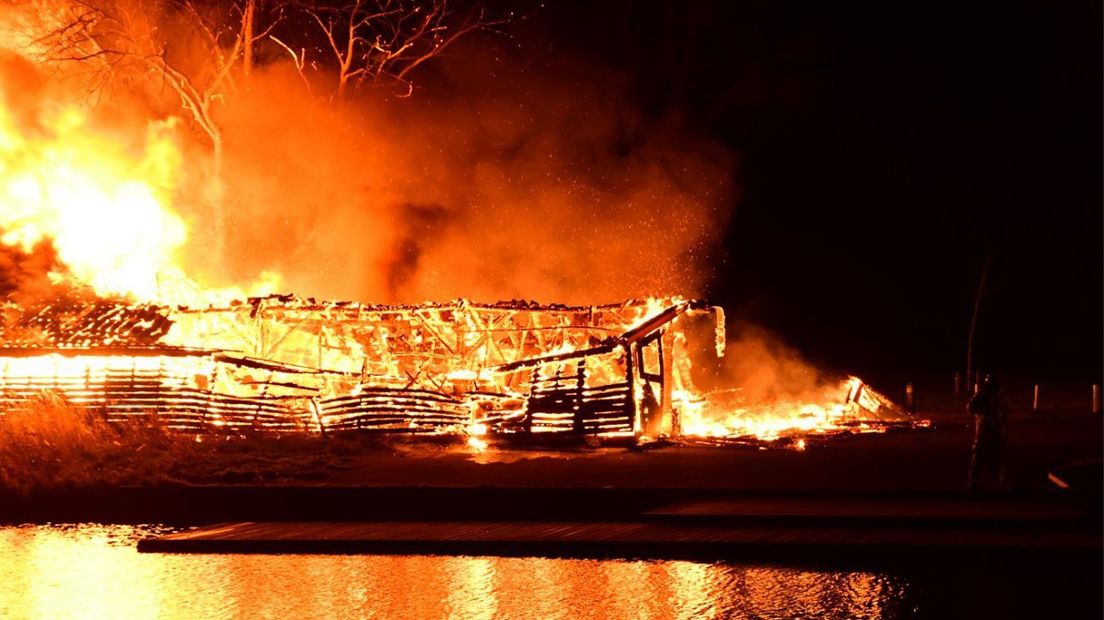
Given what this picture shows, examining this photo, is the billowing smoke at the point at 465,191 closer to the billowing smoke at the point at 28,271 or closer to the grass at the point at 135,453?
the billowing smoke at the point at 28,271

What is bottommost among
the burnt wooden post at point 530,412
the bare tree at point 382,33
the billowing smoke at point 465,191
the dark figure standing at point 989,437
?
the dark figure standing at point 989,437

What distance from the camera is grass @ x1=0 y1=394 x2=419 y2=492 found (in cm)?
1491

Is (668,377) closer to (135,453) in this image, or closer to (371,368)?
(371,368)

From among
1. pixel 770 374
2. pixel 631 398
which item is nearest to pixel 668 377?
pixel 631 398

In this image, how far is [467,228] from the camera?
3662 centimetres

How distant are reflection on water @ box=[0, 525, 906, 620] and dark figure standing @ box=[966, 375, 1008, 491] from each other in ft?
14.6

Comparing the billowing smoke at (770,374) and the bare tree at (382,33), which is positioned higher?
the bare tree at (382,33)

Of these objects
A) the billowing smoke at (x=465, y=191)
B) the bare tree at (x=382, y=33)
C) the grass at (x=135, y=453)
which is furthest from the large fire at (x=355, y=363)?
the bare tree at (x=382, y=33)

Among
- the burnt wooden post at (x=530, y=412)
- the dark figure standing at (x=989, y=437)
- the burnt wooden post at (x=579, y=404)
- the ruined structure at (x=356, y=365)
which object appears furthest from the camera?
the ruined structure at (x=356, y=365)

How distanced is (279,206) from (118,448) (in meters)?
17.7

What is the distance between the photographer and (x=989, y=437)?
1348cm

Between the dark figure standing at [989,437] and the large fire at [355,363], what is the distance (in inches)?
249

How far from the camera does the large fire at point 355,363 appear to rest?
20.5 meters

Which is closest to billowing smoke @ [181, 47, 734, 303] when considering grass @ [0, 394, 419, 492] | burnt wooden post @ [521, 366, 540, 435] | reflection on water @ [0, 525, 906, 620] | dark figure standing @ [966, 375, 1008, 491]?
grass @ [0, 394, 419, 492]
